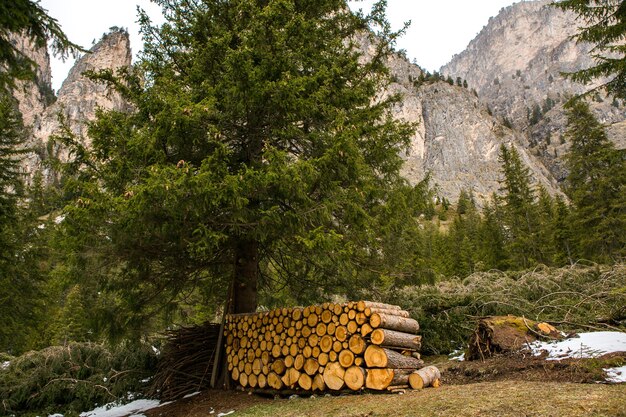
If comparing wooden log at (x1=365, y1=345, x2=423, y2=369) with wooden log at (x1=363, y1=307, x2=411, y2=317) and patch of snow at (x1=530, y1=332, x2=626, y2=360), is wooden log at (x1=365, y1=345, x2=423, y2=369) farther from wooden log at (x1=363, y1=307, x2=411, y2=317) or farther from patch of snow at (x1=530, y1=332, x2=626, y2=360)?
patch of snow at (x1=530, y1=332, x2=626, y2=360)

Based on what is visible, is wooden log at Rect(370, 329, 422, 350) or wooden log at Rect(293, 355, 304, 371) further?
wooden log at Rect(293, 355, 304, 371)

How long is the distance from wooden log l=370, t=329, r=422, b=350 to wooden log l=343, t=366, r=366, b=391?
0.45 m

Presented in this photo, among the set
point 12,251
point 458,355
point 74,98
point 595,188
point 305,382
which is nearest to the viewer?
point 305,382

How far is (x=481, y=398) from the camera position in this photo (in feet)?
13.6

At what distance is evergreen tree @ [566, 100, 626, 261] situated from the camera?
24391 mm

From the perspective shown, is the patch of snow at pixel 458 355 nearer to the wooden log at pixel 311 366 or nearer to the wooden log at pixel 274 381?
the wooden log at pixel 311 366

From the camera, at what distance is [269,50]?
6.96 m

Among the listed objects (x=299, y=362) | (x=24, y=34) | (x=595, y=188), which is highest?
(x=595, y=188)

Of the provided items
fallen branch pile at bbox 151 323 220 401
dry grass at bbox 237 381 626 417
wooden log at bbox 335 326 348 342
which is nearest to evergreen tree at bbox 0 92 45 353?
fallen branch pile at bbox 151 323 220 401

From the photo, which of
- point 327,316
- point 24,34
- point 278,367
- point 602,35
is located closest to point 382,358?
point 327,316

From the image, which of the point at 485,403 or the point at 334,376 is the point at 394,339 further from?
the point at 485,403

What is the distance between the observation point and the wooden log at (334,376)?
568 centimetres

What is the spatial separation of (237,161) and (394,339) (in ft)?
14.3

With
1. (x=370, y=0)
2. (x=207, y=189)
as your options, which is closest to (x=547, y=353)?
(x=207, y=189)
